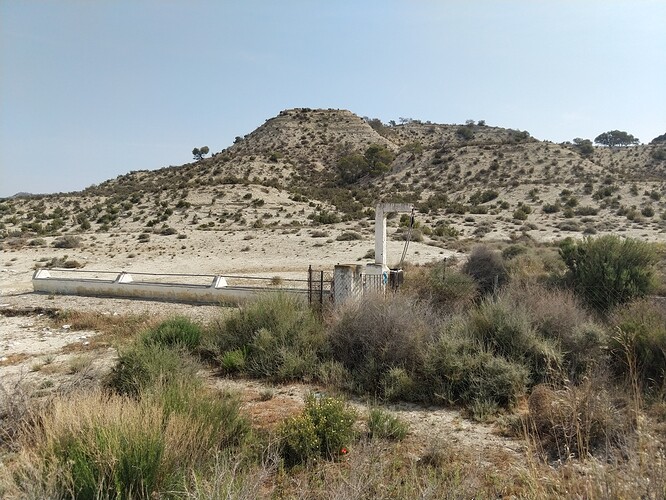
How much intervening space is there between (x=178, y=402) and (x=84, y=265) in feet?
81.4

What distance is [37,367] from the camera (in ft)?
33.7

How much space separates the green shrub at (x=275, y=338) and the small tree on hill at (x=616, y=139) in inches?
3856

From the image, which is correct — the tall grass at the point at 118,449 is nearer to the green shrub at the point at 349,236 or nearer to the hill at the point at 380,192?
the hill at the point at 380,192

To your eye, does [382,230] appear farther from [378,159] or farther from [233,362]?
[378,159]

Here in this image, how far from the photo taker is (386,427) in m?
6.40

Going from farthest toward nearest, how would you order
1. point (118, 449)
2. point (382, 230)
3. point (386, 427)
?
point (382, 230), point (386, 427), point (118, 449)

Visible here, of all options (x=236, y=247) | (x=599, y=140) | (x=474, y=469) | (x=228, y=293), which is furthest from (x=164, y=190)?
(x=599, y=140)

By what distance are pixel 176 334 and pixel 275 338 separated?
Result: 226 centimetres

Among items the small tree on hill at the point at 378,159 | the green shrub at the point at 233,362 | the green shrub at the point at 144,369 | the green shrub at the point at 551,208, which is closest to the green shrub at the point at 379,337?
the green shrub at the point at 233,362

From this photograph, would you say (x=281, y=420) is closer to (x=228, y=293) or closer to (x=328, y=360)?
(x=328, y=360)

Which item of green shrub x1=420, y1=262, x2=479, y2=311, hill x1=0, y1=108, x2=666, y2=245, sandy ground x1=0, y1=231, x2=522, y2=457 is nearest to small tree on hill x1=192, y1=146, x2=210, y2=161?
hill x1=0, y1=108, x2=666, y2=245

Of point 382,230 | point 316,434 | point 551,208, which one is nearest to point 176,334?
point 316,434

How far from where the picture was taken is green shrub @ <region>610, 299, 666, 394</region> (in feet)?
25.2

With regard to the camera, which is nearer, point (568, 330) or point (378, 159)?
point (568, 330)
